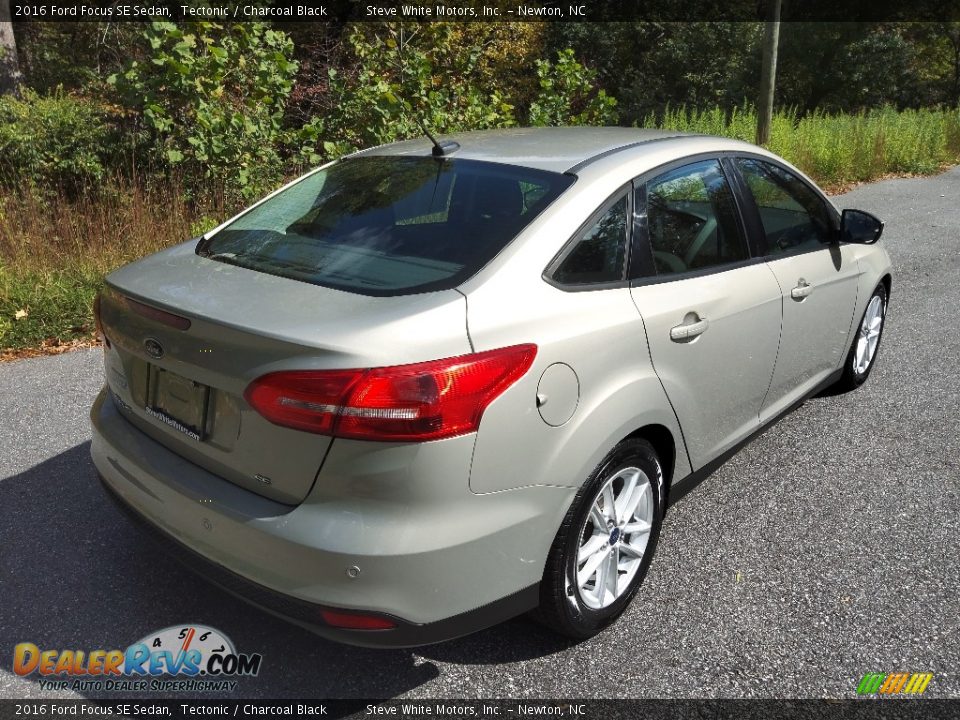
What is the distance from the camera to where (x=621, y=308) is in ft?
8.78

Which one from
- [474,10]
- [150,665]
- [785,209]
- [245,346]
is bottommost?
[150,665]

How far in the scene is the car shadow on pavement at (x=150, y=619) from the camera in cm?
260

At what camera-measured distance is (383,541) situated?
2.12 m

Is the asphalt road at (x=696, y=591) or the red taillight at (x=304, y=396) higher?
the red taillight at (x=304, y=396)

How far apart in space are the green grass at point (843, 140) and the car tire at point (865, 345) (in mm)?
8480

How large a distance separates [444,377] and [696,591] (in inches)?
60.6

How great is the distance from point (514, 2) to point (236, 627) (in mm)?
23328

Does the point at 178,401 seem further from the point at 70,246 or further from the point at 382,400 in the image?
the point at 70,246

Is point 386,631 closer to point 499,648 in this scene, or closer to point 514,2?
point 499,648

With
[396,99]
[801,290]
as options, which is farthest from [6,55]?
[801,290]

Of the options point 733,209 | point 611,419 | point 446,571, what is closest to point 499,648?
point 446,571

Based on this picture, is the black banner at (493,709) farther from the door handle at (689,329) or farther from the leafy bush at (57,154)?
the leafy bush at (57,154)

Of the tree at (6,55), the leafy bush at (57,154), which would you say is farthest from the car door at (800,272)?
the tree at (6,55)

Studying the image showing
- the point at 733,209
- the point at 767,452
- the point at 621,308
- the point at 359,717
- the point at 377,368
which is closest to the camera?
the point at 377,368
